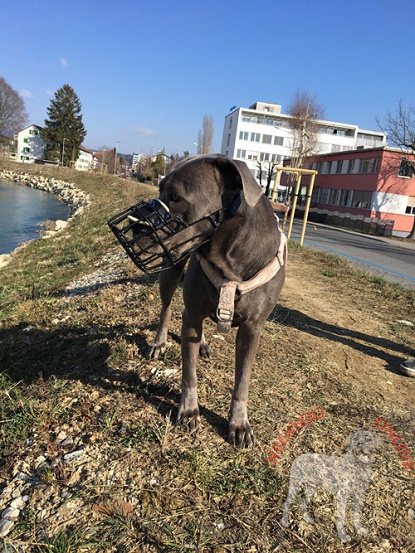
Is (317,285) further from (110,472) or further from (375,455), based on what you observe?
(110,472)

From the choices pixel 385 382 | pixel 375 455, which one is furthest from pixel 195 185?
pixel 385 382

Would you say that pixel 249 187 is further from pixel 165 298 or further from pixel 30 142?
pixel 30 142

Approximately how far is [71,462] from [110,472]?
0.82ft

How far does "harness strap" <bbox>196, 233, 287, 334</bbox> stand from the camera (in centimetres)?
229

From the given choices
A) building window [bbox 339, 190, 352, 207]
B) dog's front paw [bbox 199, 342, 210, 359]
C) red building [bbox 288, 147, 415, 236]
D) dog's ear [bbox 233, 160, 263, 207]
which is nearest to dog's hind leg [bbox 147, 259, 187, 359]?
dog's front paw [bbox 199, 342, 210, 359]

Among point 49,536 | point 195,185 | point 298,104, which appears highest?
point 298,104

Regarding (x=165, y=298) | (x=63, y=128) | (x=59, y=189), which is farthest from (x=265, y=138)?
(x=165, y=298)

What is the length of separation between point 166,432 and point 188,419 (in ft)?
0.62

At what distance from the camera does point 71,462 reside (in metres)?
2.21

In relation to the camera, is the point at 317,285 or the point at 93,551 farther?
the point at 317,285

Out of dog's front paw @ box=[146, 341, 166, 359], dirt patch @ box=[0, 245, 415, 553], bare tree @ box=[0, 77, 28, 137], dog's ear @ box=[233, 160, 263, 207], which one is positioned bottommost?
dirt patch @ box=[0, 245, 415, 553]

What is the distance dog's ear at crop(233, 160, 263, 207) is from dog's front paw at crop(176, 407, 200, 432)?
1.42 metres

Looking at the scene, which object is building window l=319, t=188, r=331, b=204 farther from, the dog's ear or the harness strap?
the dog's ear

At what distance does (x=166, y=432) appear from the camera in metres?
2.42
